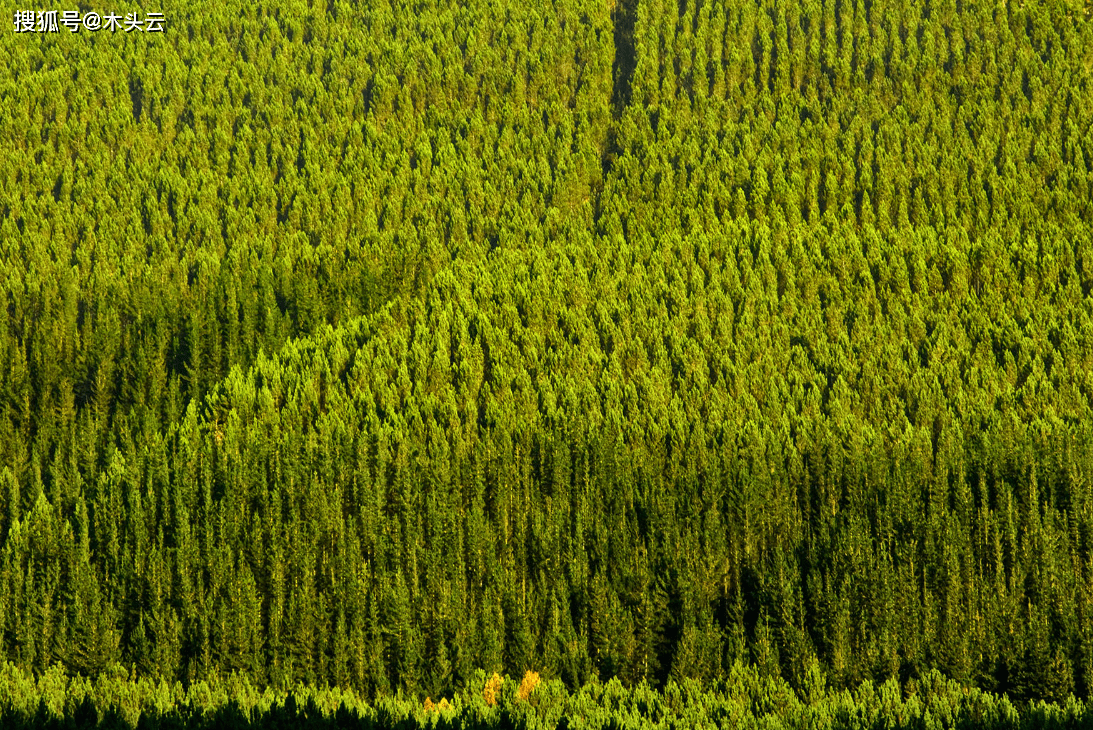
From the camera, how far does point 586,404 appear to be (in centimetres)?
14050

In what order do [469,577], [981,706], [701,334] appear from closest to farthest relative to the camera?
1. [981,706]
2. [469,577]
3. [701,334]

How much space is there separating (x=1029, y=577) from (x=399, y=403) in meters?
64.1

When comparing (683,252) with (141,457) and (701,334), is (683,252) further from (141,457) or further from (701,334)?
(141,457)

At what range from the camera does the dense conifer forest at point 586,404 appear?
4422 inches

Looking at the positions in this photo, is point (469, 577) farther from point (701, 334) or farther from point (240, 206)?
point (240, 206)

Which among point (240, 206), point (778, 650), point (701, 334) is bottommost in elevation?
point (778, 650)

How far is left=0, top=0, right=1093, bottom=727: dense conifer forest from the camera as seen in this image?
11231 cm

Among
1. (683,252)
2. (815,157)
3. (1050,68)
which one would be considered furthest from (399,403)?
(1050,68)

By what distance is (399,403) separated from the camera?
144 m

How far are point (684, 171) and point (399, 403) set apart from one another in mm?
62059

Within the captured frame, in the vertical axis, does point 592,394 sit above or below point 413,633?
above

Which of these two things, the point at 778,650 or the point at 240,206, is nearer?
the point at 778,650

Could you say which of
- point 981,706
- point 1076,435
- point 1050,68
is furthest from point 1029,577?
point 1050,68

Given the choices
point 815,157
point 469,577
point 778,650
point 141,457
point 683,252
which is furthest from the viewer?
point 815,157
